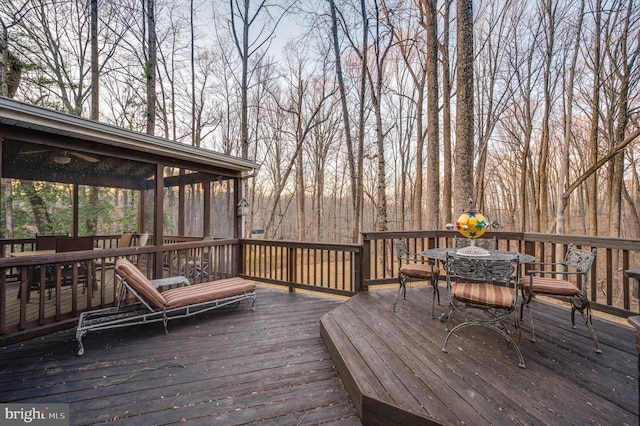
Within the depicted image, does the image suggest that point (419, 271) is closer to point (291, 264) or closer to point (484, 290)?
point (484, 290)

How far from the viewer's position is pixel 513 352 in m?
2.29

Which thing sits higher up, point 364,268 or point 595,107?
point 595,107

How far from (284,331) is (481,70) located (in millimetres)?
13263

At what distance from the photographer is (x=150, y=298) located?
2.99 meters

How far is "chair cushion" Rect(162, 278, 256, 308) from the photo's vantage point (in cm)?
316

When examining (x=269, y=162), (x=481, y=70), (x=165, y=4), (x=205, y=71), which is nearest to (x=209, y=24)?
(x=165, y=4)

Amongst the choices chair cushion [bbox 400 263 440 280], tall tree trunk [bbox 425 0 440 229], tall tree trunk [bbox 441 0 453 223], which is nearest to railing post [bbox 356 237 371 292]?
Result: chair cushion [bbox 400 263 440 280]

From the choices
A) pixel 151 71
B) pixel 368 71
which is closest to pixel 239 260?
pixel 151 71

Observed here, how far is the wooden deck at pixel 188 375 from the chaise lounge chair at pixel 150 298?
18 centimetres

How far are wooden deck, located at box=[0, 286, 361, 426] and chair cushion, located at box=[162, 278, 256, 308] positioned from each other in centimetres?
33

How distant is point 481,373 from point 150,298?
3345mm

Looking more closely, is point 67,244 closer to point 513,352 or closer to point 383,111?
point 513,352

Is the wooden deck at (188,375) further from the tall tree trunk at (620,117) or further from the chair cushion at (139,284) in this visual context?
the tall tree trunk at (620,117)

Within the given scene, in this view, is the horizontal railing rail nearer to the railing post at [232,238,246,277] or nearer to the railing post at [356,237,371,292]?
the railing post at [356,237,371,292]
